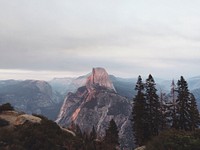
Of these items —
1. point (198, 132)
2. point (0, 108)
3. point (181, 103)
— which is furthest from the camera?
point (181, 103)

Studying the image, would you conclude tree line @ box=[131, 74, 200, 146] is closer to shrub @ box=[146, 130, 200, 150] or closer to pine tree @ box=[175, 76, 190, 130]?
pine tree @ box=[175, 76, 190, 130]

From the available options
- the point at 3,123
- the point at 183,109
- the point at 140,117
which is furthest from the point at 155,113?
the point at 3,123

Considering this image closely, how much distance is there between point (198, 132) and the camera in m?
31.3

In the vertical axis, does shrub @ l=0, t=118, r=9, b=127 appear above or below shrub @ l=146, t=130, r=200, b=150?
above

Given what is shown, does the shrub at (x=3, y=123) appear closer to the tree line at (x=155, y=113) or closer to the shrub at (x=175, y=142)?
the shrub at (x=175, y=142)

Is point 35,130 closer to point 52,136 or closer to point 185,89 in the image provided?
point 52,136

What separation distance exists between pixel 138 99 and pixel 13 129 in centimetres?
2707

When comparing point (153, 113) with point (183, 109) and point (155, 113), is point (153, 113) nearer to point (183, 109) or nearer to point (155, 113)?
point (155, 113)

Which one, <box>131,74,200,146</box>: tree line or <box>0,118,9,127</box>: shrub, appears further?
<box>131,74,200,146</box>: tree line

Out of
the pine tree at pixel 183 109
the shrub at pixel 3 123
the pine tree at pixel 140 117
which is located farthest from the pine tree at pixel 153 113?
the shrub at pixel 3 123

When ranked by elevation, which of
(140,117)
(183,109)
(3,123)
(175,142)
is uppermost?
(3,123)

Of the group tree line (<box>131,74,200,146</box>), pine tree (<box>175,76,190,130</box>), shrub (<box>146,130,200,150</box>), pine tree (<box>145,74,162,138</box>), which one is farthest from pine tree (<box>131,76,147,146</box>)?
shrub (<box>146,130,200,150</box>)

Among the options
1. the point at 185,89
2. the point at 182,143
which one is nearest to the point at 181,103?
the point at 185,89

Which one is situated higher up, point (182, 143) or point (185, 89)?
point (185, 89)
